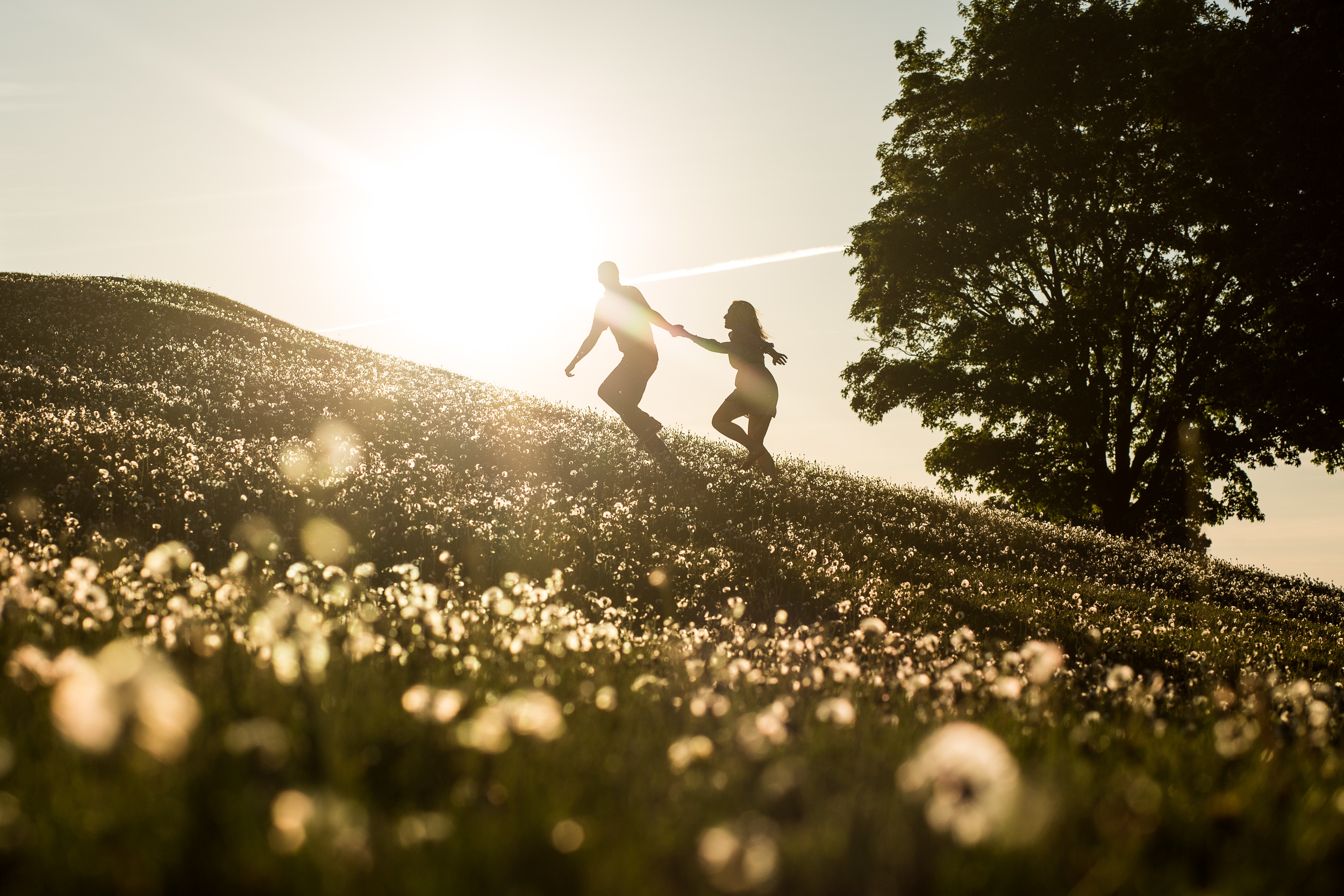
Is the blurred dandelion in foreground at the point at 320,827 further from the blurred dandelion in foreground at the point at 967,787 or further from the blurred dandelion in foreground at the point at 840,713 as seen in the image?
the blurred dandelion in foreground at the point at 840,713

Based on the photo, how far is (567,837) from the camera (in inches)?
72.9

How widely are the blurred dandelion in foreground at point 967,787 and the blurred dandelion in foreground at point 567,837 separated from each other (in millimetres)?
804

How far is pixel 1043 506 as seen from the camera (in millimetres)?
29641

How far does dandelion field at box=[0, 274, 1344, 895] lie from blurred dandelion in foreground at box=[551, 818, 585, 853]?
0.01 metres

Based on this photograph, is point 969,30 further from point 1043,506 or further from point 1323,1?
point 1043,506

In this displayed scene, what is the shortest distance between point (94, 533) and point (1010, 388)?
23826 millimetres

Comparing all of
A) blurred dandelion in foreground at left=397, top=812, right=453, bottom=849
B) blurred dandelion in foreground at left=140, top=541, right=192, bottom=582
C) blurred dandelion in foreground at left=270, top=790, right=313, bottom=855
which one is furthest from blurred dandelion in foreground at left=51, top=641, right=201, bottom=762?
blurred dandelion in foreground at left=140, top=541, right=192, bottom=582

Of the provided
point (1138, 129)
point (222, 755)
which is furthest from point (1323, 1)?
point (222, 755)

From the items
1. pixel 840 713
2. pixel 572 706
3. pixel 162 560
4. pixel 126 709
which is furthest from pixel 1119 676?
pixel 162 560

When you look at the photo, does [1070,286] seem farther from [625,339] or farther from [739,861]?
[739,861]

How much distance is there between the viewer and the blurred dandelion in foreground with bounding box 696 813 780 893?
4.84 ft

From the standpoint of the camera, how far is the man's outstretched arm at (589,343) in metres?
13.8

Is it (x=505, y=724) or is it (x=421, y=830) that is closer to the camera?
(x=421, y=830)

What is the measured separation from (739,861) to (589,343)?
12.7m
